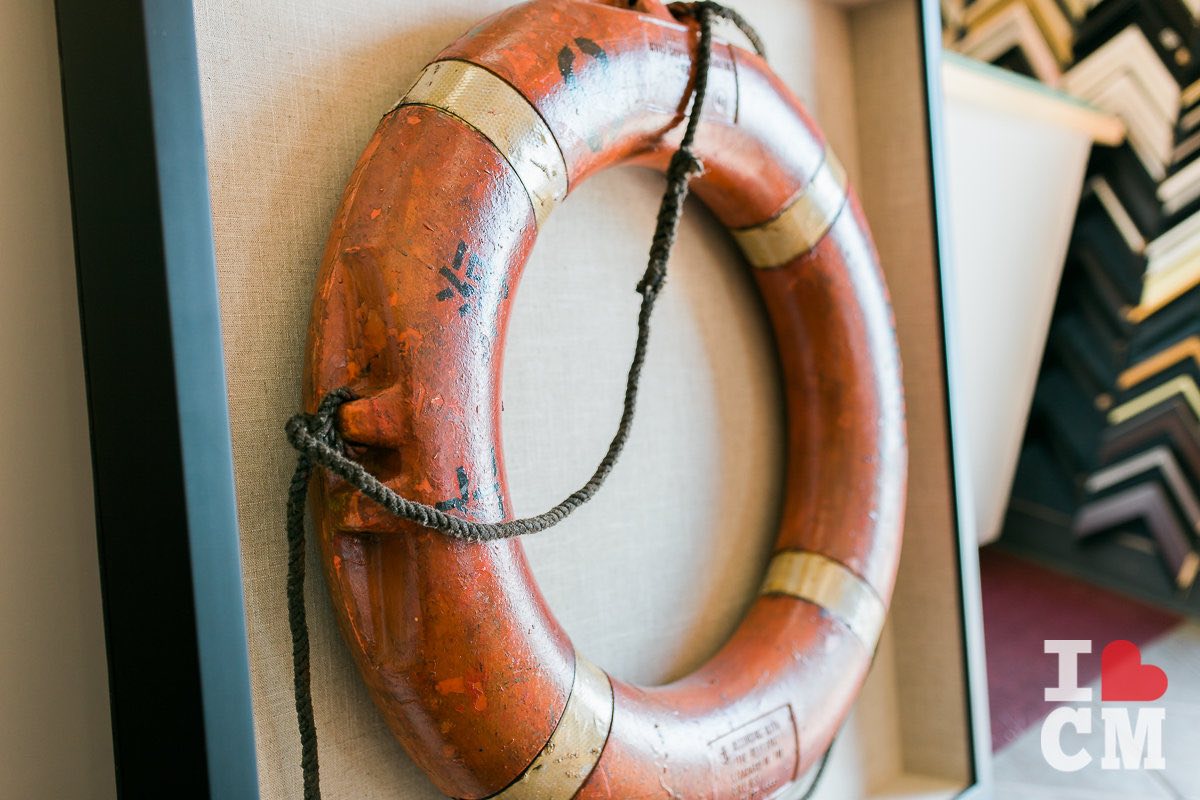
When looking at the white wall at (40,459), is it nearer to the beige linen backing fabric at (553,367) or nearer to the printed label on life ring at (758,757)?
the beige linen backing fabric at (553,367)

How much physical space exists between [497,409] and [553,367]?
0.14 metres

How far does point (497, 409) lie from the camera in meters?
Result: 0.61

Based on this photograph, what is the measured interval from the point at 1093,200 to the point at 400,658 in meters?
2.02

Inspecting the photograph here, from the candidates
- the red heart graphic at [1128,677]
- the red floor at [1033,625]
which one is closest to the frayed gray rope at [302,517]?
the red floor at [1033,625]

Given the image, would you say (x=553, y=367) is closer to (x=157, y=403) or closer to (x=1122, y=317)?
(x=157, y=403)

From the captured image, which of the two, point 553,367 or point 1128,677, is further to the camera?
point 1128,677

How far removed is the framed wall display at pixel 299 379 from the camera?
1.59ft

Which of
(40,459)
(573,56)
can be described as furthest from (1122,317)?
(40,459)

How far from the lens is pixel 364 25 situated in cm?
64

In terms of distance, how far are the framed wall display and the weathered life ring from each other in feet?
0.19

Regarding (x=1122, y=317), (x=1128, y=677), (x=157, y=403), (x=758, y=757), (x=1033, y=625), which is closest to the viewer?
(x=157, y=403)

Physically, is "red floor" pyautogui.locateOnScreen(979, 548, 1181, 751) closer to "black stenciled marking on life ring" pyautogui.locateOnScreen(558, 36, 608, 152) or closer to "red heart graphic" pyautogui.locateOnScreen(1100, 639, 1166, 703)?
"red heart graphic" pyautogui.locateOnScreen(1100, 639, 1166, 703)

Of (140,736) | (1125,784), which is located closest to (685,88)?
(140,736)

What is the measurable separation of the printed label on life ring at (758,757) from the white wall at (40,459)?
0.49 meters
